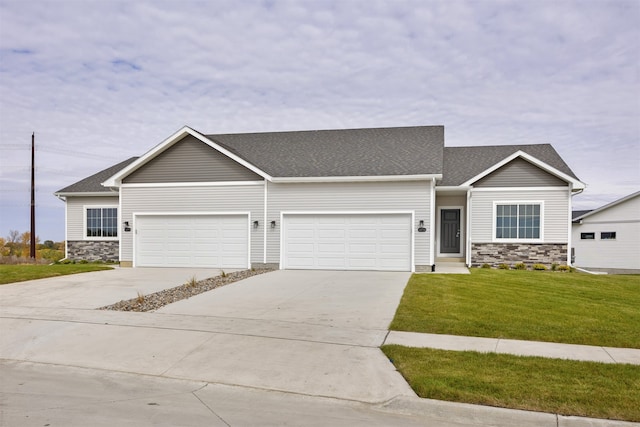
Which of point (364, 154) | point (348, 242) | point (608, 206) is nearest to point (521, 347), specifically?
point (348, 242)

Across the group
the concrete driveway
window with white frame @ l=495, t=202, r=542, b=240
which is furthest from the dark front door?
the concrete driveway

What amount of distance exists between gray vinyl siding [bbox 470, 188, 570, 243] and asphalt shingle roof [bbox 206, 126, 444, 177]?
295 cm

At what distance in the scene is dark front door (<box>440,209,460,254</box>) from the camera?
880 inches

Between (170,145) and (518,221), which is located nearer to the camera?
(170,145)

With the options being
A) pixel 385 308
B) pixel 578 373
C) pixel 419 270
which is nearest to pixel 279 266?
pixel 419 270

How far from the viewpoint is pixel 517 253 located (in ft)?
68.3

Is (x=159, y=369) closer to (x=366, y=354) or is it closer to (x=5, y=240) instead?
(x=366, y=354)

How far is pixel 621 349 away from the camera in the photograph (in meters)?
7.87

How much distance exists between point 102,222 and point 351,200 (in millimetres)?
13509

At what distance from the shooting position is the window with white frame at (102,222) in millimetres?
24750

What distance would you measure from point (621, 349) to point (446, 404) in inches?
159

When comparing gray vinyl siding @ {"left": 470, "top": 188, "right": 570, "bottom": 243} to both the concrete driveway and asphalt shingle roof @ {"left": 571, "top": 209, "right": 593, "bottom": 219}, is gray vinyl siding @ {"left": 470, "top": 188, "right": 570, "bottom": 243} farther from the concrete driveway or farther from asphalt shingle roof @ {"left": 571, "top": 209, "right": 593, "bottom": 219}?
asphalt shingle roof @ {"left": 571, "top": 209, "right": 593, "bottom": 219}

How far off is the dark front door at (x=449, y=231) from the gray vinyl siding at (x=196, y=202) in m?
8.37

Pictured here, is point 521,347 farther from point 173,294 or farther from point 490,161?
point 490,161
